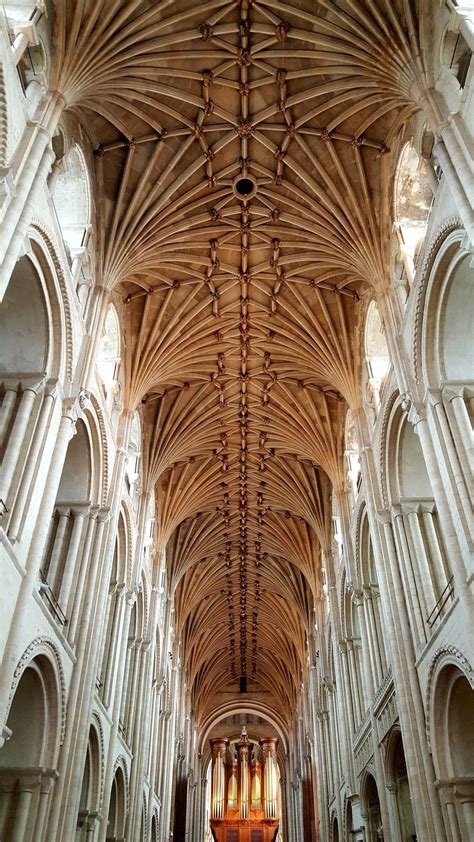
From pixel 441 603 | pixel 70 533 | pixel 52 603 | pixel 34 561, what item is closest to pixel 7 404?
pixel 34 561

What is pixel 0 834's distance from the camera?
1212 cm

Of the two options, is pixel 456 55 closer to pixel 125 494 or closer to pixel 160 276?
pixel 160 276

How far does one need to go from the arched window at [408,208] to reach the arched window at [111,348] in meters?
8.25

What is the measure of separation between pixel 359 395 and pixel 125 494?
7639 millimetres

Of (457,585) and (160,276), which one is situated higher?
(160,276)

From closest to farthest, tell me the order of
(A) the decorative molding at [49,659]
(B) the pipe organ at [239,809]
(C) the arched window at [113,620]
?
(A) the decorative molding at [49,659] < (C) the arched window at [113,620] < (B) the pipe organ at [239,809]

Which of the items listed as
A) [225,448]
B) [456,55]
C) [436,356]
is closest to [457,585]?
[436,356]

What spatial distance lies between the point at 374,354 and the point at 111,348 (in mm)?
7685

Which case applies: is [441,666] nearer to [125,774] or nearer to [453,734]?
[453,734]

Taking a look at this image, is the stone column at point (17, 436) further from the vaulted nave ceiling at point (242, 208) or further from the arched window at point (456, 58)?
the arched window at point (456, 58)

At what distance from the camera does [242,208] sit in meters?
19.4

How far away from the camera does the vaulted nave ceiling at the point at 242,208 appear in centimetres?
1521

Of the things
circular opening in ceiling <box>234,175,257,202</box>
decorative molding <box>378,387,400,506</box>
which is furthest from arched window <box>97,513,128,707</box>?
circular opening in ceiling <box>234,175,257,202</box>

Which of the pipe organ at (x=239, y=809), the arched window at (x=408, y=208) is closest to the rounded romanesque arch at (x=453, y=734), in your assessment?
the arched window at (x=408, y=208)
